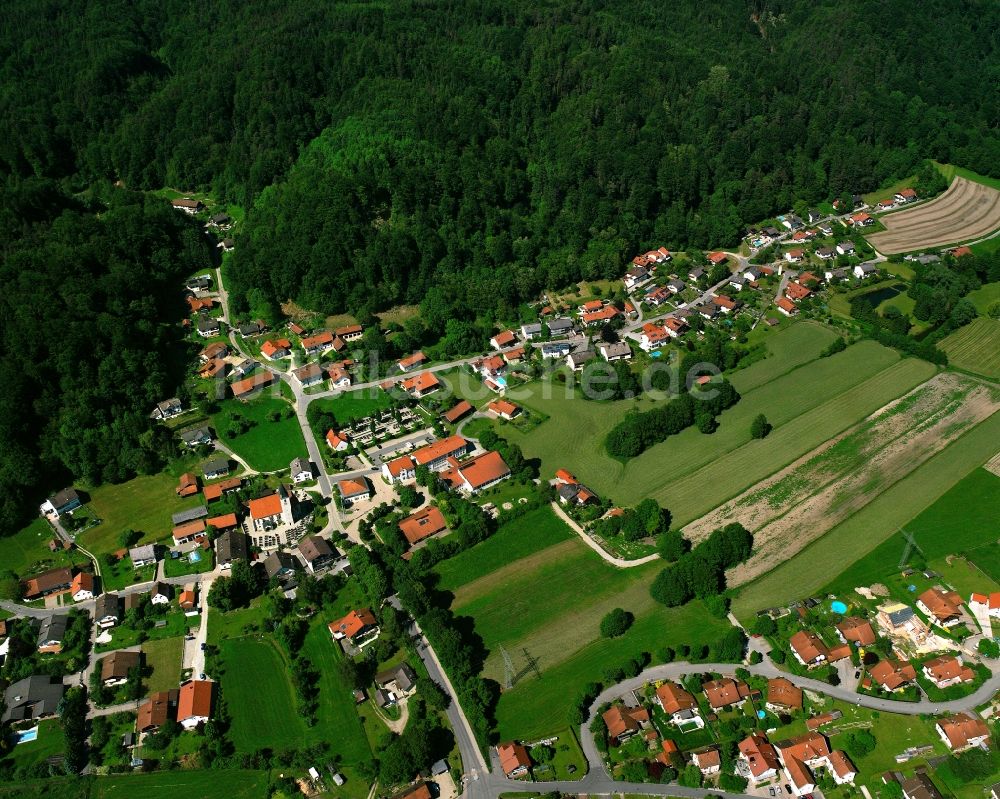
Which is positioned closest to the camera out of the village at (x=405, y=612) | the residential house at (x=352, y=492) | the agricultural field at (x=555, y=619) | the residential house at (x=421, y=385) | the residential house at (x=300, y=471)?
the village at (x=405, y=612)

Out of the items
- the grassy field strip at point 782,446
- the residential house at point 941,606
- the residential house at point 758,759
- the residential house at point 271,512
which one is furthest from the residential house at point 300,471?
the residential house at point 941,606

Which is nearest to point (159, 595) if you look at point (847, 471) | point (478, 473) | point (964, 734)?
point (478, 473)

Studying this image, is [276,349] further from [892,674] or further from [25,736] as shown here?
[892,674]

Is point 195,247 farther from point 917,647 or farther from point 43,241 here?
point 917,647

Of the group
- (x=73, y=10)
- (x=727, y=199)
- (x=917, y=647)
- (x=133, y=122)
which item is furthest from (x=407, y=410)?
(x=73, y=10)

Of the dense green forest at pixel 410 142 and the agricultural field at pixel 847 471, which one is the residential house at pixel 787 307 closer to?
the agricultural field at pixel 847 471

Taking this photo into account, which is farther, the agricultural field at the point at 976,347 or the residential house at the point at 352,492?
the agricultural field at the point at 976,347

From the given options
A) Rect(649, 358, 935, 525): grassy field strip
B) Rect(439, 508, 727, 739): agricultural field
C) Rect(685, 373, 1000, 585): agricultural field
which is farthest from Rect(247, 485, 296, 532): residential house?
Rect(685, 373, 1000, 585): agricultural field
